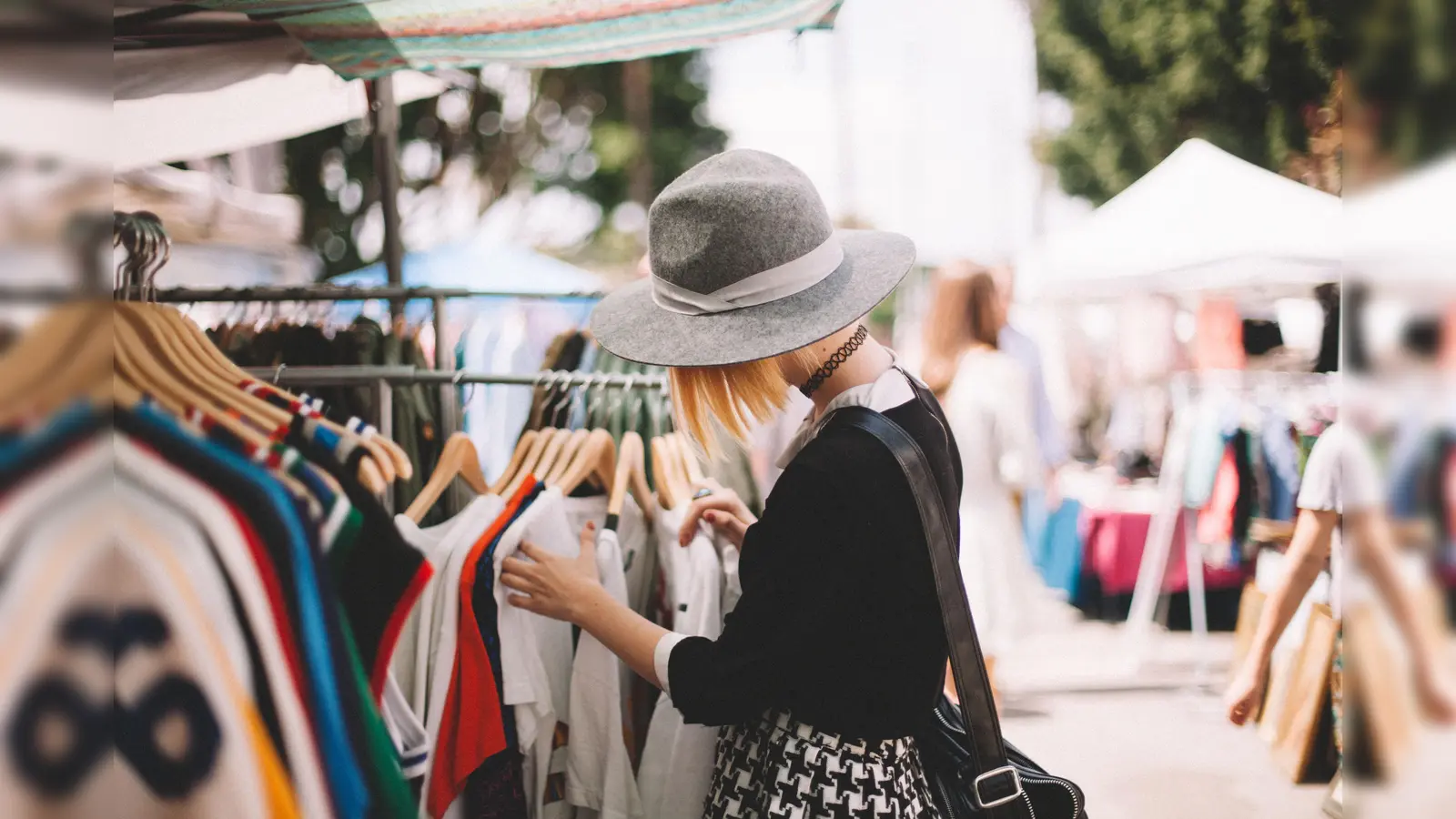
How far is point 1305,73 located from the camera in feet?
37.7

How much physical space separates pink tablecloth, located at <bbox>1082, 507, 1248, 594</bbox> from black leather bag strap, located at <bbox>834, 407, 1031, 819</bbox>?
211 inches

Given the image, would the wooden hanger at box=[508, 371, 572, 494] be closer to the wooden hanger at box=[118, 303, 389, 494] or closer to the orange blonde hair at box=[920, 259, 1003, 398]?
the wooden hanger at box=[118, 303, 389, 494]

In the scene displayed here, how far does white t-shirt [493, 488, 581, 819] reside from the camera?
1.71 metres

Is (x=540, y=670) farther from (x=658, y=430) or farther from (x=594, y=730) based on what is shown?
(x=658, y=430)

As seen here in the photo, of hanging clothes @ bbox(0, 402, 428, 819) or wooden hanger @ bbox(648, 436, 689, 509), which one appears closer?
hanging clothes @ bbox(0, 402, 428, 819)

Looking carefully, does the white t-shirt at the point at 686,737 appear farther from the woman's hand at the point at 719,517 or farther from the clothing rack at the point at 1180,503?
the clothing rack at the point at 1180,503

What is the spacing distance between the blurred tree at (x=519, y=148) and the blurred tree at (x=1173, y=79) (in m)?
6.40

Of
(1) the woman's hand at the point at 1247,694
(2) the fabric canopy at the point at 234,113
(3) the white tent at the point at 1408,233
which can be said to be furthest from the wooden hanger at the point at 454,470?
(1) the woman's hand at the point at 1247,694

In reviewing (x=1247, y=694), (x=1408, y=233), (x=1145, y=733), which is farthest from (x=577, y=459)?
(x=1145, y=733)

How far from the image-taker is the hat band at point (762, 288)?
1511 mm

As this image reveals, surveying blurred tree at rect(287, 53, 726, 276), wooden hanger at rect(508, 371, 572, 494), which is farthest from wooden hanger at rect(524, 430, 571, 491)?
blurred tree at rect(287, 53, 726, 276)

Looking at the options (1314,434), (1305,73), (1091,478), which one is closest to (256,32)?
(1314,434)

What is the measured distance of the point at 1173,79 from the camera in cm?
1352

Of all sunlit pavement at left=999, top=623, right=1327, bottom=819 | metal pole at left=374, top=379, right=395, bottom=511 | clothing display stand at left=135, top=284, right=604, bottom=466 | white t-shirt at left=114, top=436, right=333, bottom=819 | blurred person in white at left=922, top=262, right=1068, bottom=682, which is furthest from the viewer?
blurred person in white at left=922, top=262, right=1068, bottom=682
